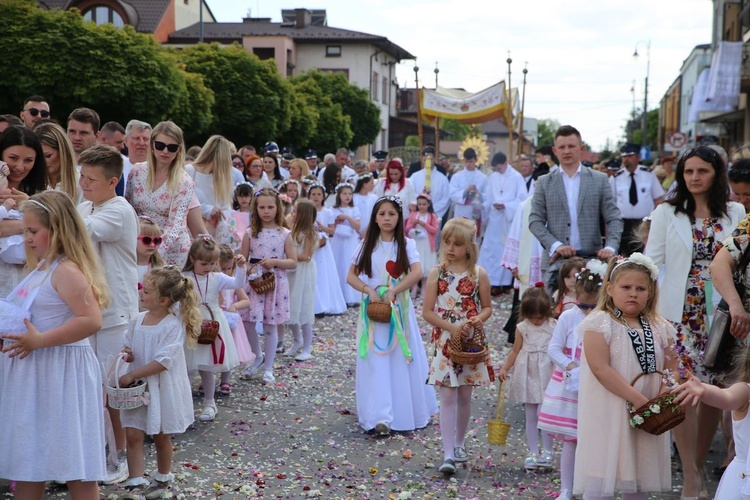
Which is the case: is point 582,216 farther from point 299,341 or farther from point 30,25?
point 30,25

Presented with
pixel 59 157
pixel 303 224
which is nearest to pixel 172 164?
pixel 59 157

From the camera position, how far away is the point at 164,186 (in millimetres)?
7078

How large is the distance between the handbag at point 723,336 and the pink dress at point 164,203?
13.0 feet

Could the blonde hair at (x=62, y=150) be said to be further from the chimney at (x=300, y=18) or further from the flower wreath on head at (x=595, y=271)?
the chimney at (x=300, y=18)

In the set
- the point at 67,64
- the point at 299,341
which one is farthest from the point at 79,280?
the point at 67,64

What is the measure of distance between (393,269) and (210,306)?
1.55 meters

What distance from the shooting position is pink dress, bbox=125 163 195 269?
23.1 feet

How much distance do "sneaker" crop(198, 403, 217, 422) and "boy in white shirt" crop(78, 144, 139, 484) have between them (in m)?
1.67

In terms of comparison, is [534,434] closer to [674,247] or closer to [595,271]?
[595,271]

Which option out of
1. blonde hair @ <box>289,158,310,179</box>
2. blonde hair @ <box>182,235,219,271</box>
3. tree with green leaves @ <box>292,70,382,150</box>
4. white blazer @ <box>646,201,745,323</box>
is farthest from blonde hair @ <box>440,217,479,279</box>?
tree with green leaves @ <box>292,70,382,150</box>

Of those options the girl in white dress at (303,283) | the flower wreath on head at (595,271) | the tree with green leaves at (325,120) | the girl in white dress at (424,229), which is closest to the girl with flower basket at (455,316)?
the flower wreath on head at (595,271)

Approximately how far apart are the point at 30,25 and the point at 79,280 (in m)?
23.9

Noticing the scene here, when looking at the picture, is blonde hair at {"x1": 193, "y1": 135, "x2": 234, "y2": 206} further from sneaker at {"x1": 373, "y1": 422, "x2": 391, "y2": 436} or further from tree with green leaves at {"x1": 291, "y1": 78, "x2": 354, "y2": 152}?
tree with green leaves at {"x1": 291, "y1": 78, "x2": 354, "y2": 152}

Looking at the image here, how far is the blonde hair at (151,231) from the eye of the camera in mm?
6652
